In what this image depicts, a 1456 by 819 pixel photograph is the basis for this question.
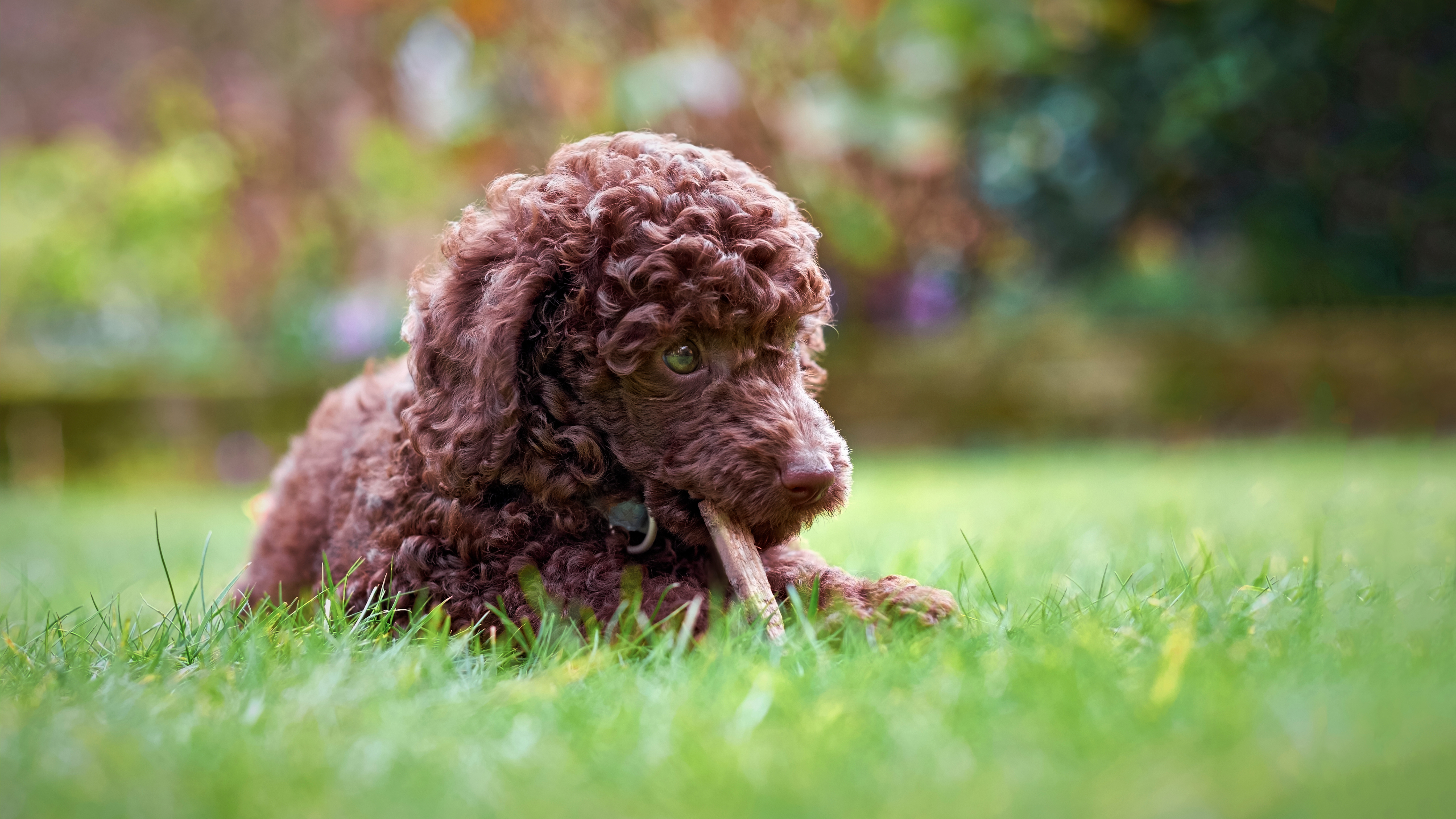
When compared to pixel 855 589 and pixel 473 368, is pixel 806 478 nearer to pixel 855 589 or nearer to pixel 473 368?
pixel 855 589

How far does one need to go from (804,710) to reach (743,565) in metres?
0.66

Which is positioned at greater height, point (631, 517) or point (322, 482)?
point (322, 482)

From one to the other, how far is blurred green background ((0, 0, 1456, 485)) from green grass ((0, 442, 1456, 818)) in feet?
21.4

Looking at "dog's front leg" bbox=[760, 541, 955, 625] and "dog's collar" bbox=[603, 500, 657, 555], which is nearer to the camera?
"dog's front leg" bbox=[760, 541, 955, 625]

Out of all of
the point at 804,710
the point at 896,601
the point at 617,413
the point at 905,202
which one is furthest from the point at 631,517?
the point at 905,202

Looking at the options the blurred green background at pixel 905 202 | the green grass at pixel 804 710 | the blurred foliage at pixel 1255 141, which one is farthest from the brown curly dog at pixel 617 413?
the blurred foliage at pixel 1255 141

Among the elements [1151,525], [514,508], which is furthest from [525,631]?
[1151,525]

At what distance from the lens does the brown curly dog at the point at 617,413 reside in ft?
8.63

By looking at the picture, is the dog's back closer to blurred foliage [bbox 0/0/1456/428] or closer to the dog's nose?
the dog's nose

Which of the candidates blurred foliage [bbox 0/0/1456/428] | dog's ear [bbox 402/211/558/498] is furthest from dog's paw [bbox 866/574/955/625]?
blurred foliage [bbox 0/0/1456/428]

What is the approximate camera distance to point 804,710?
1.96 metres

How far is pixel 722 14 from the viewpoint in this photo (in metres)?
12.1

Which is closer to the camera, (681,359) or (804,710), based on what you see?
(804,710)

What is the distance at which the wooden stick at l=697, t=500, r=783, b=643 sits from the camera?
256 cm
